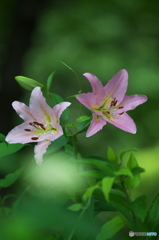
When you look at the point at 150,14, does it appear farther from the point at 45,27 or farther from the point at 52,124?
the point at 52,124

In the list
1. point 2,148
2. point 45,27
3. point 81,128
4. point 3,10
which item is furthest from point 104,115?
point 3,10

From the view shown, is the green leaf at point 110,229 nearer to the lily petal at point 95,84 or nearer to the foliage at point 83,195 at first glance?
the foliage at point 83,195

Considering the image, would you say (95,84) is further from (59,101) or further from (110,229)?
(110,229)

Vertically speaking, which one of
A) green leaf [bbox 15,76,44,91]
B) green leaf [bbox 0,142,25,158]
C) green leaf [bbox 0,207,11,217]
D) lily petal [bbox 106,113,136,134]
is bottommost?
green leaf [bbox 0,207,11,217]

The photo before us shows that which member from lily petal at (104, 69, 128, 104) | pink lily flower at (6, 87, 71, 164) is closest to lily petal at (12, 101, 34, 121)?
pink lily flower at (6, 87, 71, 164)

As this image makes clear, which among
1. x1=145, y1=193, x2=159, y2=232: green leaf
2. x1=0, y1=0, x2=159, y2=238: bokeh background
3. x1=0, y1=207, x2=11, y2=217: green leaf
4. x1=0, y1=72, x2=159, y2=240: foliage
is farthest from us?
x1=0, y1=0, x2=159, y2=238: bokeh background

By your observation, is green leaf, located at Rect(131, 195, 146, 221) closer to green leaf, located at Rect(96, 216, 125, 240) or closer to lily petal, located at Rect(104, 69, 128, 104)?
green leaf, located at Rect(96, 216, 125, 240)

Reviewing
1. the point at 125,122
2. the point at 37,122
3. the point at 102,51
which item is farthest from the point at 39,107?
the point at 102,51

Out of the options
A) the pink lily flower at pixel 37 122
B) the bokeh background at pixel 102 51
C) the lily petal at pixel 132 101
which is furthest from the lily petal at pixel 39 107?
the bokeh background at pixel 102 51
